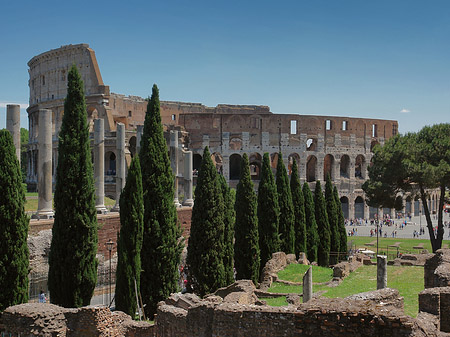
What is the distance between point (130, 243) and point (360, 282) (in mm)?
9205

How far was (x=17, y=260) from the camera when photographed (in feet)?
31.2

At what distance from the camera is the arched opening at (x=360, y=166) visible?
→ 53375 mm

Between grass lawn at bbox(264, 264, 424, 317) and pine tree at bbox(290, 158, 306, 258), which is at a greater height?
pine tree at bbox(290, 158, 306, 258)

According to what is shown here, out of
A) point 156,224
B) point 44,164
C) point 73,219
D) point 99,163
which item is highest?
point 99,163

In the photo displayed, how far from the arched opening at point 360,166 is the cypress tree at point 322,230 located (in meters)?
30.2

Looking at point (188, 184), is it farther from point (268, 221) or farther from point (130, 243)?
point (130, 243)

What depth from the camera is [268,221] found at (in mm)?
19031

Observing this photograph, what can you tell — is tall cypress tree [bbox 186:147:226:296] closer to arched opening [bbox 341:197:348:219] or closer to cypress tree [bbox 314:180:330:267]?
cypress tree [bbox 314:180:330:267]

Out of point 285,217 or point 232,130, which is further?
point 232,130

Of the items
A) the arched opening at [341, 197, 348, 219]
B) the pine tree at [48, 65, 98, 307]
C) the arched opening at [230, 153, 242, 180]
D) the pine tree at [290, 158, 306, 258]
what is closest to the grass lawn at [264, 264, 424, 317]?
the pine tree at [290, 158, 306, 258]

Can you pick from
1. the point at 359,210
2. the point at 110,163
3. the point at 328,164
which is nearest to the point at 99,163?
the point at 110,163

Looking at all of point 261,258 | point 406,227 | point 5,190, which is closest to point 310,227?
point 261,258

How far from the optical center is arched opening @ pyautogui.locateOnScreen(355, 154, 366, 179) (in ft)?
175

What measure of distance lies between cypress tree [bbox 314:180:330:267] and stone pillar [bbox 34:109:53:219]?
1398cm
